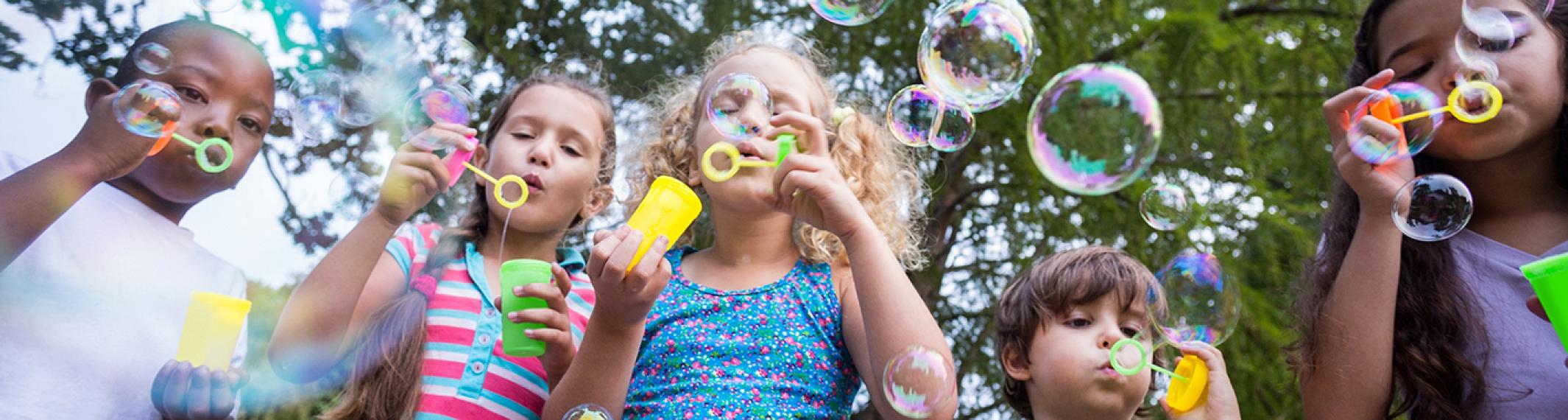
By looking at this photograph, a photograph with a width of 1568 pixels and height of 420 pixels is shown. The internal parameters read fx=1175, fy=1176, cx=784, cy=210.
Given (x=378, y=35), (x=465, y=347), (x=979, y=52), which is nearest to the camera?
(x=465, y=347)

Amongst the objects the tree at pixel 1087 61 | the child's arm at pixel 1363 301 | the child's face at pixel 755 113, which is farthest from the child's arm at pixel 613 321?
the tree at pixel 1087 61

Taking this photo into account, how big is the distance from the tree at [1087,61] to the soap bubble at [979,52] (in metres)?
1.67

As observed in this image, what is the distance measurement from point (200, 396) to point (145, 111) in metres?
0.48

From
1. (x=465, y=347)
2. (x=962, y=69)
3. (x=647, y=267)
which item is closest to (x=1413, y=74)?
(x=962, y=69)

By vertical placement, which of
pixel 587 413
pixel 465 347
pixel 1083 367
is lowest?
pixel 465 347

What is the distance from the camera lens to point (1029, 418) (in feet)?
7.34

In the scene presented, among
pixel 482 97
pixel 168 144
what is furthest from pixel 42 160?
pixel 482 97

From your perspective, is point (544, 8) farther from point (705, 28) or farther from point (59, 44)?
point (59, 44)

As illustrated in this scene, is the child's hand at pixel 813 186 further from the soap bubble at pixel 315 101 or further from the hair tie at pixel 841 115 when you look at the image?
the soap bubble at pixel 315 101

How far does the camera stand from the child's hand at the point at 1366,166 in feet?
6.49

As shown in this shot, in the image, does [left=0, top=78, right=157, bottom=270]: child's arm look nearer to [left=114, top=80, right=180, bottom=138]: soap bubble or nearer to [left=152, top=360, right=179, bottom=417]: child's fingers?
[left=114, top=80, right=180, bottom=138]: soap bubble

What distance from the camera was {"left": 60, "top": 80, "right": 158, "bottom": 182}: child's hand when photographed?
190 cm

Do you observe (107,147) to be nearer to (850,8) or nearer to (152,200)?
(152,200)

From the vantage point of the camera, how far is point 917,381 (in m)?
1.91
